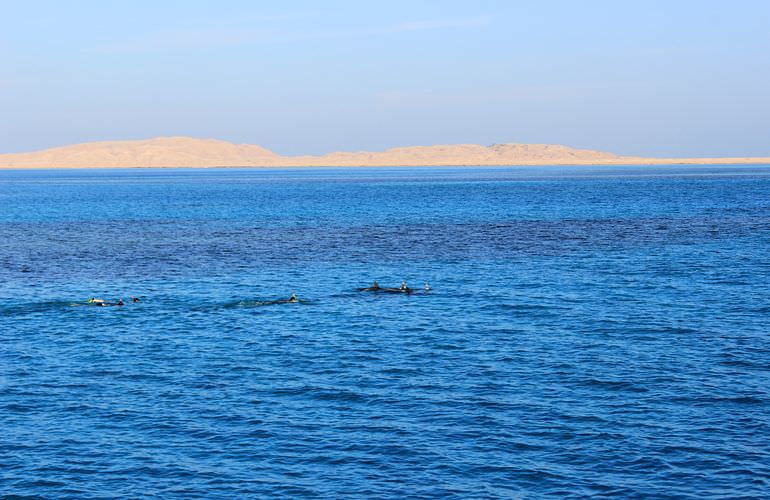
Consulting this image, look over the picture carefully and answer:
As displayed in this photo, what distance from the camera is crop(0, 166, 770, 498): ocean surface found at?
1145 inches

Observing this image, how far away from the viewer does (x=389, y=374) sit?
4047cm

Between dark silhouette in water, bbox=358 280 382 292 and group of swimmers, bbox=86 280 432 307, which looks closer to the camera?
group of swimmers, bbox=86 280 432 307

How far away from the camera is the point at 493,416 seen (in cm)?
3434

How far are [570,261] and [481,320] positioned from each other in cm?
2808

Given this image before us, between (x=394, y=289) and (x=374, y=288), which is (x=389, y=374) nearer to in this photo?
(x=394, y=289)

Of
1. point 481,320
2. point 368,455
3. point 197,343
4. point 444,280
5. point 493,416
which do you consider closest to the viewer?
point 368,455

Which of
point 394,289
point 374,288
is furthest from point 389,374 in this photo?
point 374,288

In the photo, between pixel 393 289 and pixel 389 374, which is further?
pixel 393 289

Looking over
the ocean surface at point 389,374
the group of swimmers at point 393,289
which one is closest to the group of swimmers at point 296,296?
the group of swimmers at point 393,289

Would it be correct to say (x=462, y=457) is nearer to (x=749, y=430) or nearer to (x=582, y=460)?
(x=582, y=460)

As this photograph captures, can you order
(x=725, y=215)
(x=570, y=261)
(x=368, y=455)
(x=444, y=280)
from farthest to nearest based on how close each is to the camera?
(x=725, y=215) → (x=570, y=261) → (x=444, y=280) → (x=368, y=455)

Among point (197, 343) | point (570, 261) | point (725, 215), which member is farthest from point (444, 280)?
point (725, 215)

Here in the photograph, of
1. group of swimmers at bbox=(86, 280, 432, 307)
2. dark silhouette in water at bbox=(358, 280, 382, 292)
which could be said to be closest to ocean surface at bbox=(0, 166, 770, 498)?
dark silhouette in water at bbox=(358, 280, 382, 292)

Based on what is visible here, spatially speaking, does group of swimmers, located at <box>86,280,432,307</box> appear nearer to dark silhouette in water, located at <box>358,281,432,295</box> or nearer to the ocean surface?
dark silhouette in water, located at <box>358,281,432,295</box>
